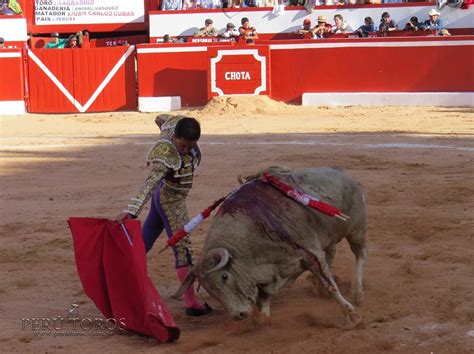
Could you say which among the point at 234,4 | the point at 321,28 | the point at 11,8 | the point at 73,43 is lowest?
the point at 73,43

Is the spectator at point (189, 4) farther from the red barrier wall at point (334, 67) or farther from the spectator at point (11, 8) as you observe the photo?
the spectator at point (11, 8)

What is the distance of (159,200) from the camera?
5.18 m

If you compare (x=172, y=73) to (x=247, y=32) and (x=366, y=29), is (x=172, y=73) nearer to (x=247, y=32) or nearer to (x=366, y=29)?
(x=247, y=32)

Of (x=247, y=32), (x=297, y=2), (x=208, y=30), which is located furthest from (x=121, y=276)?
(x=297, y=2)

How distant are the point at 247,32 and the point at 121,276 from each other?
13.1 metres

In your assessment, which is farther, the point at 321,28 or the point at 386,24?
the point at 321,28

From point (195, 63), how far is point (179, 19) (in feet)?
8.76

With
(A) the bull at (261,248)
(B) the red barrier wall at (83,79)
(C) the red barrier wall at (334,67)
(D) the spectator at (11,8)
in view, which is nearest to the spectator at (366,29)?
(C) the red barrier wall at (334,67)

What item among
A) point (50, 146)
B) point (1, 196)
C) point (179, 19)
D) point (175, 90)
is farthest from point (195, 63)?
point (1, 196)

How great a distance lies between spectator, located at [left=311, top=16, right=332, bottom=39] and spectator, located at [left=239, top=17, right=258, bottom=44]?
1149mm

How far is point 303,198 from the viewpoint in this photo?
468 centimetres

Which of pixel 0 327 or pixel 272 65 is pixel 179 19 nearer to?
pixel 272 65

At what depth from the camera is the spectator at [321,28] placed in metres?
17.1
